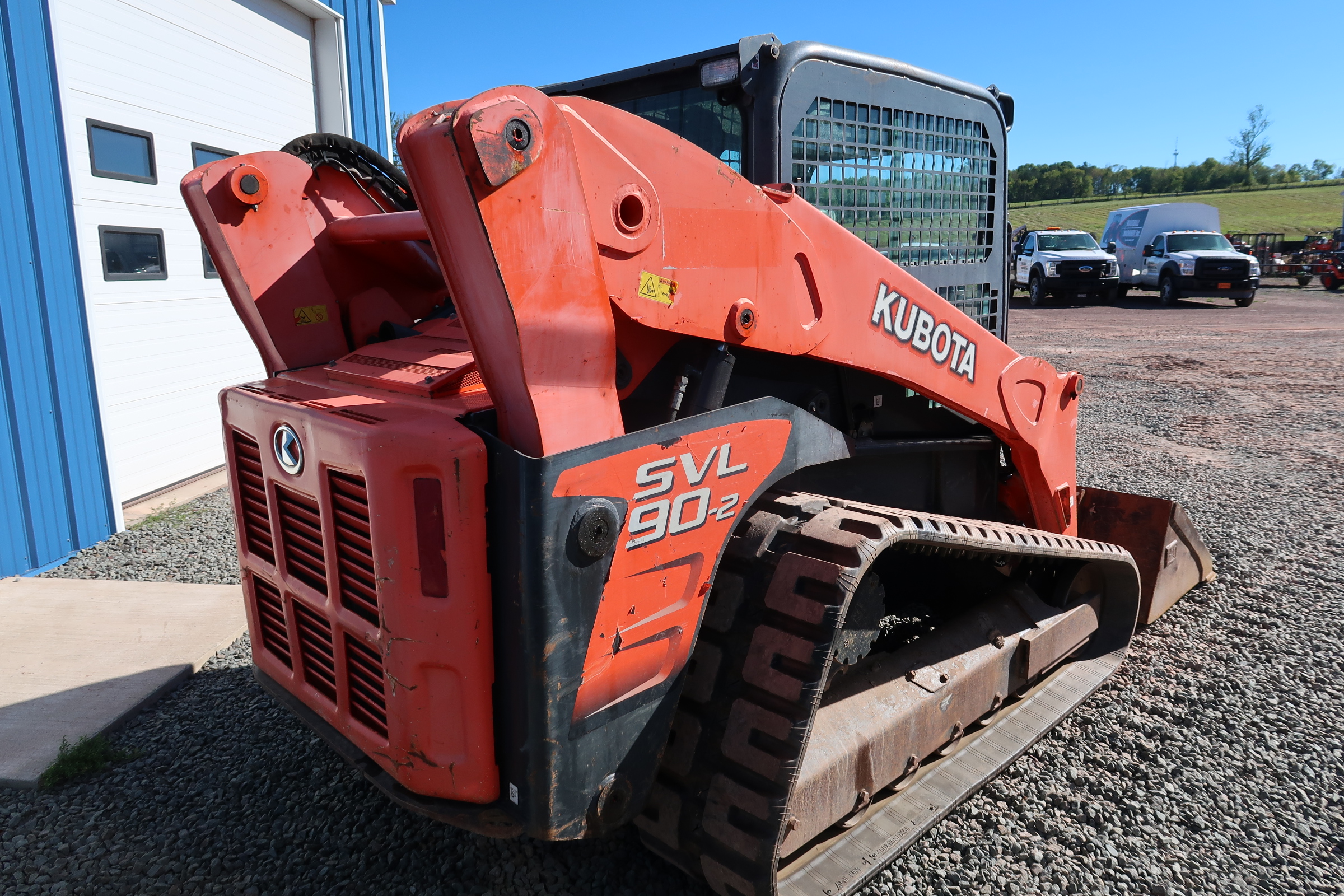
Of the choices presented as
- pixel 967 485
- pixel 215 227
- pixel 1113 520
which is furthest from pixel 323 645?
pixel 1113 520

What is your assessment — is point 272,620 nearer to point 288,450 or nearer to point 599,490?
point 288,450

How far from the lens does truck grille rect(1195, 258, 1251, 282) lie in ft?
72.8

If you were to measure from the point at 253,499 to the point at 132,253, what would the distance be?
15.7ft

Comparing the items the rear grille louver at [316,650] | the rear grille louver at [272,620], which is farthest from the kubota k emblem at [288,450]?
the rear grille louver at [272,620]

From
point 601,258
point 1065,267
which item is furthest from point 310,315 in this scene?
point 1065,267

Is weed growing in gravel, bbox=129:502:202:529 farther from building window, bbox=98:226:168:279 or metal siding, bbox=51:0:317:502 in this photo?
building window, bbox=98:226:168:279

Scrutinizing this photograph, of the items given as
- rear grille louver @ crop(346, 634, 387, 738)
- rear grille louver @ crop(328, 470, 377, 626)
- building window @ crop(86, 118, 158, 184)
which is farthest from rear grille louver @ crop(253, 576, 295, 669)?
building window @ crop(86, 118, 158, 184)

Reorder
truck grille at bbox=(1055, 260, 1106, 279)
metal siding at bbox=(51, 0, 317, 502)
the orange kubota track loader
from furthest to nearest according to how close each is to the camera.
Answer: truck grille at bbox=(1055, 260, 1106, 279)
metal siding at bbox=(51, 0, 317, 502)
the orange kubota track loader

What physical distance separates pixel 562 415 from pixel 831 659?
99cm

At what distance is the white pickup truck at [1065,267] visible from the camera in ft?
76.3

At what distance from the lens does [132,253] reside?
20.9 feet

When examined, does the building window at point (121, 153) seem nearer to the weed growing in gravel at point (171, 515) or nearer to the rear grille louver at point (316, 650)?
the weed growing in gravel at point (171, 515)

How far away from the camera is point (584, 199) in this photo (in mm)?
1872

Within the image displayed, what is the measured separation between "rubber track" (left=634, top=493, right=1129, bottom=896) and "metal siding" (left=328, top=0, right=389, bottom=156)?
8.02 metres
